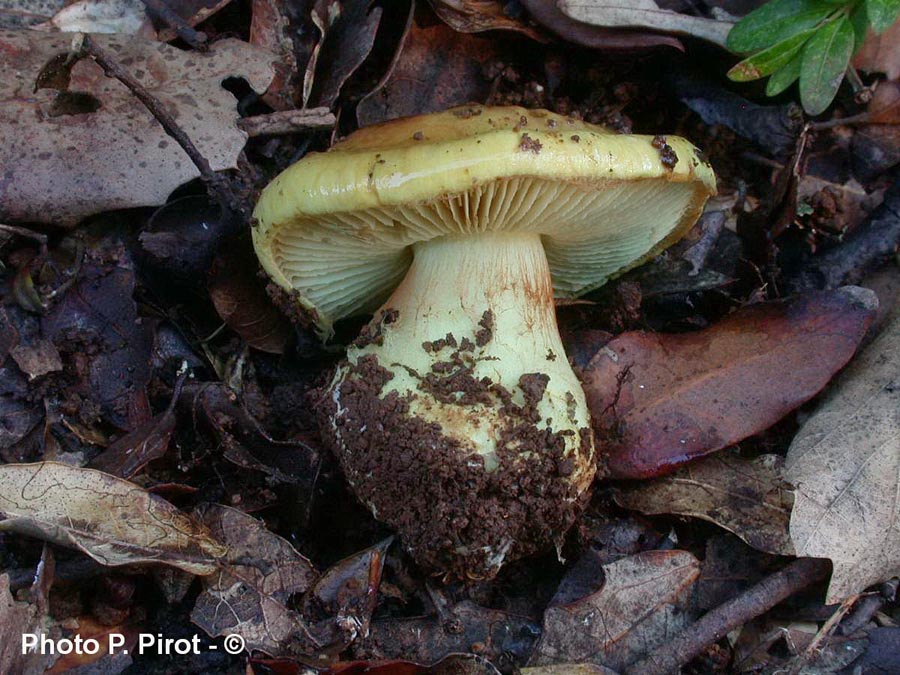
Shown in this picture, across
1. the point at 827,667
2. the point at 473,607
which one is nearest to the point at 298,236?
the point at 473,607

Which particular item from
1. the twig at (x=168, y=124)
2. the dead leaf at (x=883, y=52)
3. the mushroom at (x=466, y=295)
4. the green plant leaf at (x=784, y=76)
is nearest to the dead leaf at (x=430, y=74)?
the twig at (x=168, y=124)

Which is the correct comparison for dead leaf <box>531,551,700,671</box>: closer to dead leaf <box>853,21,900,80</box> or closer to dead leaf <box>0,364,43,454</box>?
dead leaf <box>0,364,43,454</box>

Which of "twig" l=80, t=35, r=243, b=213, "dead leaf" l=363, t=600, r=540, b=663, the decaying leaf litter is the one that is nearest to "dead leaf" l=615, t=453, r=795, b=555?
the decaying leaf litter

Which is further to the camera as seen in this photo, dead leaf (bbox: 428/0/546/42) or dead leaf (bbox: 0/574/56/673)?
dead leaf (bbox: 428/0/546/42)

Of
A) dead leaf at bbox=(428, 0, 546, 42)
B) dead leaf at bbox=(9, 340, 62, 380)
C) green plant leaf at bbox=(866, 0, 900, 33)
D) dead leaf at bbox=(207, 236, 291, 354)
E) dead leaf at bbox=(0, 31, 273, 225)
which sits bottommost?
dead leaf at bbox=(9, 340, 62, 380)

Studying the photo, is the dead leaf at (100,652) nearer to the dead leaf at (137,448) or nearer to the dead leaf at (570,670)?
the dead leaf at (137,448)

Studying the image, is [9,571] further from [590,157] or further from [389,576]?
[590,157]

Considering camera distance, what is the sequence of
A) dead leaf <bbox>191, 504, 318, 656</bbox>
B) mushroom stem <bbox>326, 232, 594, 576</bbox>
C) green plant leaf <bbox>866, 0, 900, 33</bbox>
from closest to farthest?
dead leaf <bbox>191, 504, 318, 656</bbox>
mushroom stem <bbox>326, 232, 594, 576</bbox>
green plant leaf <bbox>866, 0, 900, 33</bbox>

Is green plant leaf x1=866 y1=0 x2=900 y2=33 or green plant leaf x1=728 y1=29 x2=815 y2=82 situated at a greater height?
green plant leaf x1=866 y1=0 x2=900 y2=33

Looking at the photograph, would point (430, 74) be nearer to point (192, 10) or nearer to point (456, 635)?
point (192, 10)
